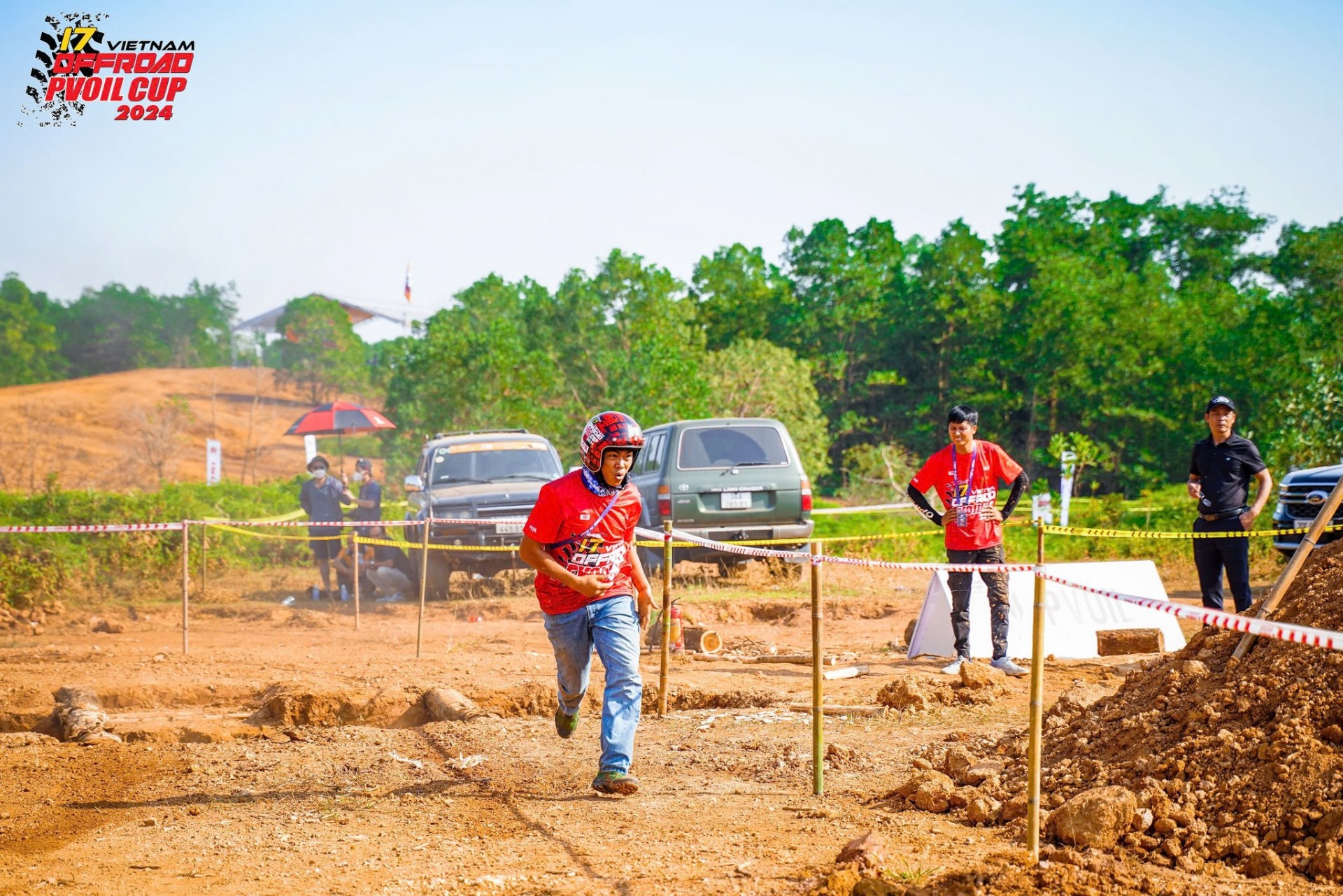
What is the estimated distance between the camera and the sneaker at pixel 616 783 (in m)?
5.30

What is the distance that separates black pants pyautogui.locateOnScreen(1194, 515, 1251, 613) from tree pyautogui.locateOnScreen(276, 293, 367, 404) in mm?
49302

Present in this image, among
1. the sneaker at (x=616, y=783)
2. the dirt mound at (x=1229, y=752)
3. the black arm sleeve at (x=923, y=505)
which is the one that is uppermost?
the black arm sleeve at (x=923, y=505)

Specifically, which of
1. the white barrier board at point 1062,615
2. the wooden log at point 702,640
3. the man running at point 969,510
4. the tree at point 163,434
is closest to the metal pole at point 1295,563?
the man running at point 969,510

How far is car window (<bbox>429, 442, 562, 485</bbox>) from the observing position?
1515 cm

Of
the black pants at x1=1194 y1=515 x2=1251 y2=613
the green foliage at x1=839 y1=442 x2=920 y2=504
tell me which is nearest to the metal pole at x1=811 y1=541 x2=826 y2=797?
the black pants at x1=1194 y1=515 x2=1251 y2=613

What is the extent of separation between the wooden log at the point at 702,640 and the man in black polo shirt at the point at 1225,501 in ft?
12.6

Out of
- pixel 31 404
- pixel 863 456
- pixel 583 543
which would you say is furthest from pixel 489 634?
pixel 31 404

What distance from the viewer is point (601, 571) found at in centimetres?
550

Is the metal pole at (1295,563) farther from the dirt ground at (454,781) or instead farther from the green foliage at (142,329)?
the green foliage at (142,329)

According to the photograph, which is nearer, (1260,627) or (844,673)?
(1260,627)

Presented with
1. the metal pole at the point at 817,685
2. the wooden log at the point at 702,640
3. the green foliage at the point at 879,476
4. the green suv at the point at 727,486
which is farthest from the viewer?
the green foliage at the point at 879,476

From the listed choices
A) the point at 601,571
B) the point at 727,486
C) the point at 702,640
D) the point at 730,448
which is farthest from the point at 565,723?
the point at 730,448

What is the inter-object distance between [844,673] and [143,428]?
38338 millimetres

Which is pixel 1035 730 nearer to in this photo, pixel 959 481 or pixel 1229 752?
pixel 1229 752
